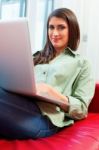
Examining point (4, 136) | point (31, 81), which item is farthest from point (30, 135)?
point (31, 81)

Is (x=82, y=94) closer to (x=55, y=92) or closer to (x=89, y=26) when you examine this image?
(x=55, y=92)

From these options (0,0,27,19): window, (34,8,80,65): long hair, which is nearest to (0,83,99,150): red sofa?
(34,8,80,65): long hair

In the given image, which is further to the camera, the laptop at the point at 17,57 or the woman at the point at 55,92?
the woman at the point at 55,92

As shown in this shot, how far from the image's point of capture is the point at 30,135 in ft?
3.43

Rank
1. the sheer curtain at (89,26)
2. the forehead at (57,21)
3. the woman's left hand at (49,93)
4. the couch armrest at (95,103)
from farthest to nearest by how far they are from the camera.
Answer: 1. the sheer curtain at (89,26)
2. the couch armrest at (95,103)
3. the forehead at (57,21)
4. the woman's left hand at (49,93)

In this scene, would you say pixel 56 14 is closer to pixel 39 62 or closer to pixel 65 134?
pixel 39 62

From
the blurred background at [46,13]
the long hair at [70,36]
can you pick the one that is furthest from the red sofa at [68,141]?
the blurred background at [46,13]

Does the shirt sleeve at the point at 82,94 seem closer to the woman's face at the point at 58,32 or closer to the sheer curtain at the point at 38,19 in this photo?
the woman's face at the point at 58,32

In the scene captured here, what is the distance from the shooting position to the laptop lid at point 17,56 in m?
0.86

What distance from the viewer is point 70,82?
4.24ft

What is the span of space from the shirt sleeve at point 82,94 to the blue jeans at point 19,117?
0.59ft

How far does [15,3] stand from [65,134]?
136 cm

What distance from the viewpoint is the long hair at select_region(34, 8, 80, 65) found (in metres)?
1.43

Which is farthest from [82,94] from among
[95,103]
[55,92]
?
[95,103]
